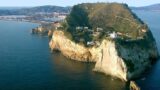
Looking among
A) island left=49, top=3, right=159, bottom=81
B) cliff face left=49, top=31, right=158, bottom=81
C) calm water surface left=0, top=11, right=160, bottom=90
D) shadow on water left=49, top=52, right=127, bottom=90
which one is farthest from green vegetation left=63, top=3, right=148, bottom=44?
shadow on water left=49, top=52, right=127, bottom=90

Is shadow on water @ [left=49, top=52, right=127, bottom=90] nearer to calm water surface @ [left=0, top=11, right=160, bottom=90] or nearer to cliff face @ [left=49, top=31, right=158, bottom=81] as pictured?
calm water surface @ [left=0, top=11, right=160, bottom=90]

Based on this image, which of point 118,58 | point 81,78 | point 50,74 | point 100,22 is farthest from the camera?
point 100,22

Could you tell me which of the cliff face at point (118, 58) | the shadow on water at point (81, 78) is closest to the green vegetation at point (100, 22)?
the cliff face at point (118, 58)

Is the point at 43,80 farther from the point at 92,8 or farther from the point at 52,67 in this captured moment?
the point at 92,8

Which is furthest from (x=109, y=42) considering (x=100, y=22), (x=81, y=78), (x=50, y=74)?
(x=100, y=22)

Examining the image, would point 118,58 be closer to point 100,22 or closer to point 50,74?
point 50,74

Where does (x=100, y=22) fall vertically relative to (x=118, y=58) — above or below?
above

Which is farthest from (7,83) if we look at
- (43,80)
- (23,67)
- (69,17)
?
(69,17)

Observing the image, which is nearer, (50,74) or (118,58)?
(118,58)
